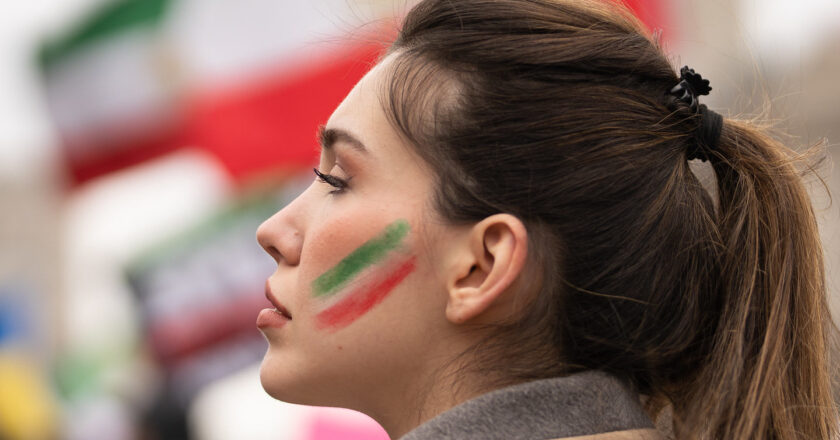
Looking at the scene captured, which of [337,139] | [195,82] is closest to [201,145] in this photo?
[195,82]

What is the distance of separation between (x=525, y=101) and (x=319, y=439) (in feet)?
14.0

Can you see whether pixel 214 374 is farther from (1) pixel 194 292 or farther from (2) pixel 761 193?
(2) pixel 761 193

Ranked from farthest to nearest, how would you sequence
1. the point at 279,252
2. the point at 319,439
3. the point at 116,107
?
the point at 116,107, the point at 319,439, the point at 279,252

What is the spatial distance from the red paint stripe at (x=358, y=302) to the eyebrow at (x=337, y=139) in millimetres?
227

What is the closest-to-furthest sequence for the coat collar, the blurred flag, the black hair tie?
the coat collar
the black hair tie
the blurred flag

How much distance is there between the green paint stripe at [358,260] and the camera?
5.98 ft

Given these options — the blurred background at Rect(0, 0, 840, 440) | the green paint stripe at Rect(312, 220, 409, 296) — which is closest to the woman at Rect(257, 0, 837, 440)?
the green paint stripe at Rect(312, 220, 409, 296)

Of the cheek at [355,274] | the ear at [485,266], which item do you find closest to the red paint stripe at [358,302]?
the cheek at [355,274]

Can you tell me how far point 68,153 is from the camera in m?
7.47

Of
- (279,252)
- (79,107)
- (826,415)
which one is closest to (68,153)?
(79,107)

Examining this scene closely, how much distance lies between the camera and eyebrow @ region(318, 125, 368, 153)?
1.89m

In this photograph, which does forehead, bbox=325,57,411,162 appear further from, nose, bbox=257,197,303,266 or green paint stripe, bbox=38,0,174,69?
green paint stripe, bbox=38,0,174,69

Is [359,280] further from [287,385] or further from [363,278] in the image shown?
[287,385]

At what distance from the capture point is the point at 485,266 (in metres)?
1.77
